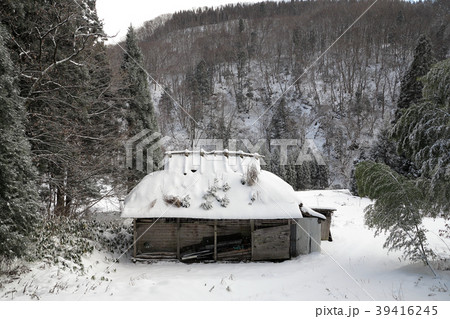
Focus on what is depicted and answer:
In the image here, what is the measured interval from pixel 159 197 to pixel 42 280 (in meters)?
4.95

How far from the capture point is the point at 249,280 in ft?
25.0

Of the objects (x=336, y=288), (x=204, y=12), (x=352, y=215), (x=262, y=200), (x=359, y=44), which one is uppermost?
(x=204, y=12)

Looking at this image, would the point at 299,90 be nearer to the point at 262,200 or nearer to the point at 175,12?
the point at 262,200

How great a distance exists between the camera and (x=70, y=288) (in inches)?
232

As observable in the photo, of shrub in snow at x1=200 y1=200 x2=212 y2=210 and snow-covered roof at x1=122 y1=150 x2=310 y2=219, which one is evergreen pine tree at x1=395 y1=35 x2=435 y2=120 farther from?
shrub in snow at x1=200 y1=200 x2=212 y2=210

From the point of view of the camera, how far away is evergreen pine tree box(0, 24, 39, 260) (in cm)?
590

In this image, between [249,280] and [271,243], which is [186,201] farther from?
[249,280]

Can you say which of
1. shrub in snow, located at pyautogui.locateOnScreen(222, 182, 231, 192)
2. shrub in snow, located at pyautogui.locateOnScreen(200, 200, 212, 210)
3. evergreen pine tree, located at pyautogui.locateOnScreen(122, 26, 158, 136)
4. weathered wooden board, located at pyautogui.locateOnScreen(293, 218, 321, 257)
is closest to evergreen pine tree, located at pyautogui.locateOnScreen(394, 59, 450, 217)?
weathered wooden board, located at pyautogui.locateOnScreen(293, 218, 321, 257)

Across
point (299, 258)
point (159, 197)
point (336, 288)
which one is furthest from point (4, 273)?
point (299, 258)

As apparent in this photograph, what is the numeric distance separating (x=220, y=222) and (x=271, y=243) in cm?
222

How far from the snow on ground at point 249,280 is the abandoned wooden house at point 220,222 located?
0.59 meters

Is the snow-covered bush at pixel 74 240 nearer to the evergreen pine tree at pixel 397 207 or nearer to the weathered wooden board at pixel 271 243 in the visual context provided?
the weathered wooden board at pixel 271 243

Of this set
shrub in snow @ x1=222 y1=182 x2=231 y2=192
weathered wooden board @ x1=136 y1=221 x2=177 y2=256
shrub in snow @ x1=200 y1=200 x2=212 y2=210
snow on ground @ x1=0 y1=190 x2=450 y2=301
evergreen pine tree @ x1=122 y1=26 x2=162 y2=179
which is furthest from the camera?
evergreen pine tree @ x1=122 y1=26 x2=162 y2=179

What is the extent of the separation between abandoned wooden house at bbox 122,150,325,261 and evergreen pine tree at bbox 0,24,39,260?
3.90 m
